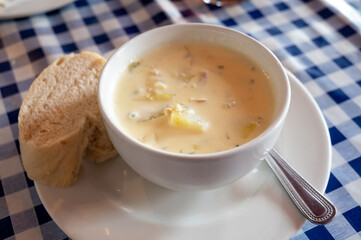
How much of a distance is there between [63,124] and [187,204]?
0.46m

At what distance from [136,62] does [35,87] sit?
1.20 ft

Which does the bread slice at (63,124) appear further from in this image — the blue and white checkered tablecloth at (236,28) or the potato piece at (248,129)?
the potato piece at (248,129)

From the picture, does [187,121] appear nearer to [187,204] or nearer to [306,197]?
[187,204]

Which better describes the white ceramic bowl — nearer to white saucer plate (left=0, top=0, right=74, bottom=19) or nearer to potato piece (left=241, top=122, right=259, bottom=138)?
potato piece (left=241, top=122, right=259, bottom=138)

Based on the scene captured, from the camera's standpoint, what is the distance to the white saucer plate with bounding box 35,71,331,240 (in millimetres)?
1027

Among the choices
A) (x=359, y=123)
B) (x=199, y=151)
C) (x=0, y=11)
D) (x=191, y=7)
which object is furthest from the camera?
(x=191, y=7)

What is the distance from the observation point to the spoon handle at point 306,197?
3.39 ft

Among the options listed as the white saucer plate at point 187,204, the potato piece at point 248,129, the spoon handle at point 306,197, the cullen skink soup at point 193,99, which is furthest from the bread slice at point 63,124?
the spoon handle at point 306,197

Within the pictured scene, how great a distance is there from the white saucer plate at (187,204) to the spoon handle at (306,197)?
2cm

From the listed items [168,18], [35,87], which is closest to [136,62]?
[35,87]

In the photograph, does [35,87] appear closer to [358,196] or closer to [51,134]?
[51,134]

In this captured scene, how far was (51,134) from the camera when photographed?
3.98 ft

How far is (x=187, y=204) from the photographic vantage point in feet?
3.67

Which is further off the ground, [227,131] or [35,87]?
[227,131]
